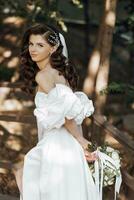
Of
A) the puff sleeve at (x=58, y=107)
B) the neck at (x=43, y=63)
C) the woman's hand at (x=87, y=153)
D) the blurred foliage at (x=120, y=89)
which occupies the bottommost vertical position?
the blurred foliage at (x=120, y=89)

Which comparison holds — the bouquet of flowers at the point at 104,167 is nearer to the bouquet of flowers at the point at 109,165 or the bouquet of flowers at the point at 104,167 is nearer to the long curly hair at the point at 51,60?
the bouquet of flowers at the point at 109,165

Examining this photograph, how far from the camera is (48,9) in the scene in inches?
345

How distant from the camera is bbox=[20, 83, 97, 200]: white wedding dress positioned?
363cm

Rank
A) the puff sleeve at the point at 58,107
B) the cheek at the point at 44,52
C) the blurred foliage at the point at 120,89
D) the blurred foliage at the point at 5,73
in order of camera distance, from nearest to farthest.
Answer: the puff sleeve at the point at 58,107, the cheek at the point at 44,52, the blurred foliage at the point at 120,89, the blurred foliage at the point at 5,73

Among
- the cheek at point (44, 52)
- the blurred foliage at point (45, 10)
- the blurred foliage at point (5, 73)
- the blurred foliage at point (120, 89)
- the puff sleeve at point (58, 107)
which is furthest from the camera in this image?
the blurred foliage at point (5, 73)

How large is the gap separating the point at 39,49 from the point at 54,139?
630mm

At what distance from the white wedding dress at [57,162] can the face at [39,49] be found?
246 millimetres

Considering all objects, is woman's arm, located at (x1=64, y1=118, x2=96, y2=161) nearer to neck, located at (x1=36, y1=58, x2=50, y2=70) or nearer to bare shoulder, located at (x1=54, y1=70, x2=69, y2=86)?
bare shoulder, located at (x1=54, y1=70, x2=69, y2=86)

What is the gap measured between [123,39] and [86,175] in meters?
12.2

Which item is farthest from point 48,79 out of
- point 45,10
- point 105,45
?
point 45,10

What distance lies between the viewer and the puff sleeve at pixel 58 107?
3.58 meters

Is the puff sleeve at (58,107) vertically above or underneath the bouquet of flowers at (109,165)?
above

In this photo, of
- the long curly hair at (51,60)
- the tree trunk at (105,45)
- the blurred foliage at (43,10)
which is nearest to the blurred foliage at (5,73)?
the blurred foliage at (43,10)

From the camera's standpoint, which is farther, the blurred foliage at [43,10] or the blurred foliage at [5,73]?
the blurred foliage at [5,73]
